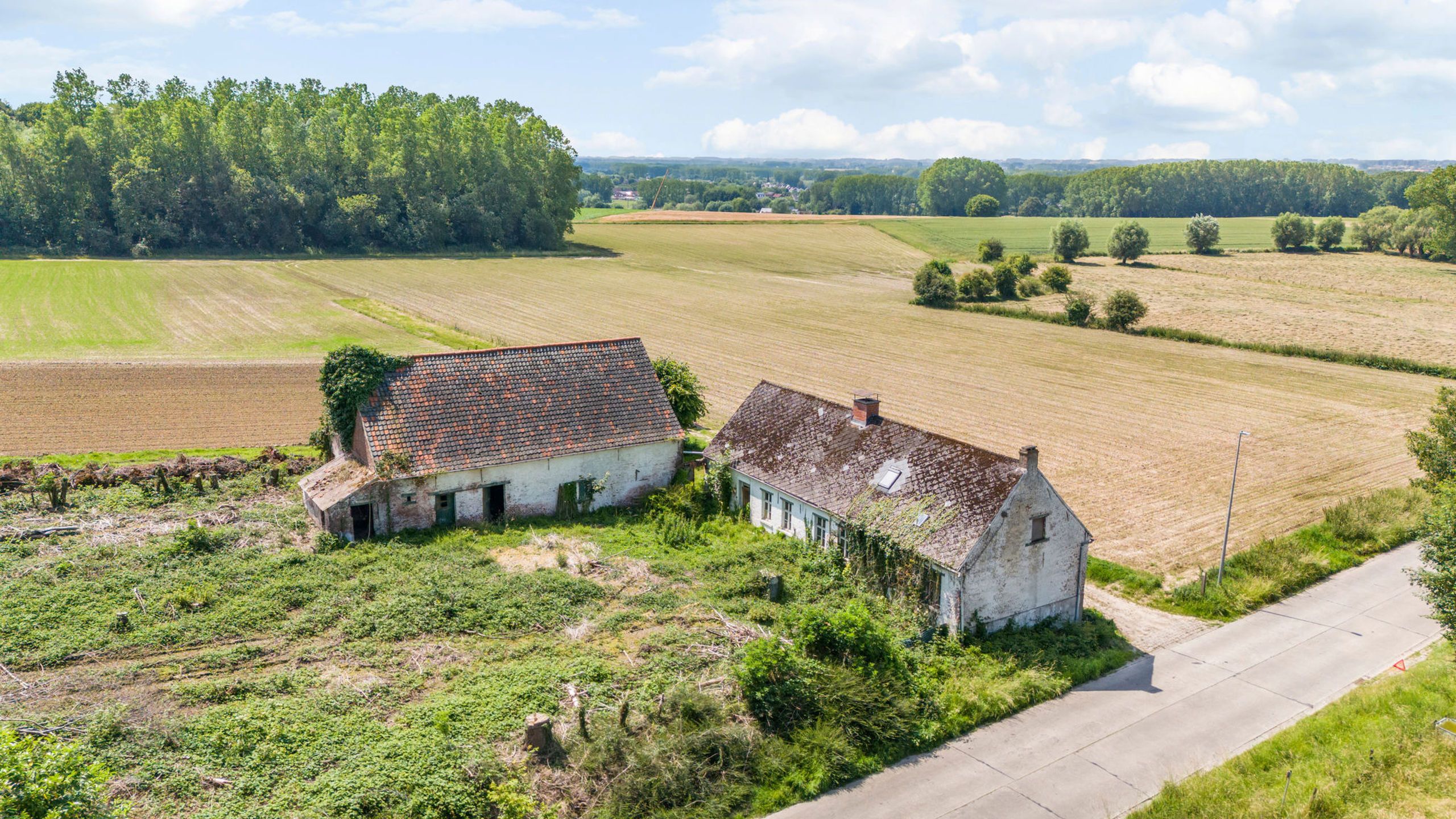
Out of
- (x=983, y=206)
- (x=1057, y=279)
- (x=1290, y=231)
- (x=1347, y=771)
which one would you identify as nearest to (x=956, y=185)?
(x=983, y=206)

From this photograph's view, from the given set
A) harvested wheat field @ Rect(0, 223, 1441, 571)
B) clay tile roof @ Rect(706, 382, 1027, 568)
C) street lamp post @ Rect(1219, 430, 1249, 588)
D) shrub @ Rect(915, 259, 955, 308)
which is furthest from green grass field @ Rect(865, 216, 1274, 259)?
clay tile roof @ Rect(706, 382, 1027, 568)

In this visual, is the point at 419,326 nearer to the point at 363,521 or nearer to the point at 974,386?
the point at 974,386

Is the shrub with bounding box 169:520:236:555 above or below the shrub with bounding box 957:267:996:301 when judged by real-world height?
below

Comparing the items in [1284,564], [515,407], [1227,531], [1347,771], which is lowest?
[1347,771]

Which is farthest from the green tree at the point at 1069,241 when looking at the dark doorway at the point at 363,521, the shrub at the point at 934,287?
the dark doorway at the point at 363,521

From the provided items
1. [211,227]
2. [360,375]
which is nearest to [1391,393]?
[360,375]

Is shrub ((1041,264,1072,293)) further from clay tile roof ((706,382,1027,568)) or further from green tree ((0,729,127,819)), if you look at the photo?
green tree ((0,729,127,819))

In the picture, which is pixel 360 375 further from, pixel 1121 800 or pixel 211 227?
pixel 211 227
